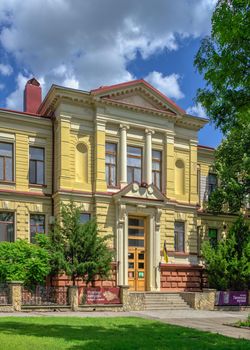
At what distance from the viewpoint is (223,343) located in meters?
14.3

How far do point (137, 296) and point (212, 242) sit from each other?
37.0 feet

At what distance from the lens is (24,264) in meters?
25.6

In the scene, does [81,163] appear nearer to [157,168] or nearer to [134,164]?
[134,164]

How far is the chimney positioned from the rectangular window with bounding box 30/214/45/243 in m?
8.07

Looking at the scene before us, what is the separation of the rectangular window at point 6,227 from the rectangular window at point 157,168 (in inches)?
354

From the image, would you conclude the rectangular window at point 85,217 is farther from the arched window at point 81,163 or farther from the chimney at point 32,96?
the chimney at point 32,96

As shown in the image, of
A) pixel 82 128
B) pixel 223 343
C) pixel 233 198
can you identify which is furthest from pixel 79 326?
pixel 233 198

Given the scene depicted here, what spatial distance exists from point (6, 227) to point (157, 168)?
9884 millimetres

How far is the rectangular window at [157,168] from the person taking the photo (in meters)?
32.9

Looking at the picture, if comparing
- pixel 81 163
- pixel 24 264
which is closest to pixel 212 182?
pixel 81 163

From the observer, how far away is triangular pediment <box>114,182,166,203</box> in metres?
30.3

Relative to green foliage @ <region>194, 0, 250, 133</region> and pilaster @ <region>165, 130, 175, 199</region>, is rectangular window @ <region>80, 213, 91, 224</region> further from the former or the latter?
green foliage @ <region>194, 0, 250, 133</region>

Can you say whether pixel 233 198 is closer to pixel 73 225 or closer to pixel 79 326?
pixel 73 225

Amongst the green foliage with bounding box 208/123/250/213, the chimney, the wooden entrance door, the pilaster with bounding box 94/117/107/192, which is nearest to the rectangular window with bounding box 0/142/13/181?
the pilaster with bounding box 94/117/107/192
